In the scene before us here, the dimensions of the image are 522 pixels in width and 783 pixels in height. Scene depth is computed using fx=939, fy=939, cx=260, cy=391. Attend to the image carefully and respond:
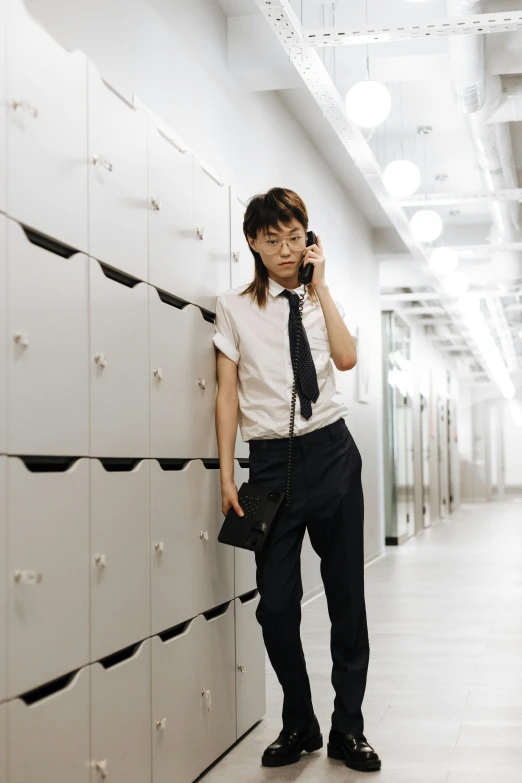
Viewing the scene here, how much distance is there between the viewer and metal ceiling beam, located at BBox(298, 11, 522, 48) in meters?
3.76

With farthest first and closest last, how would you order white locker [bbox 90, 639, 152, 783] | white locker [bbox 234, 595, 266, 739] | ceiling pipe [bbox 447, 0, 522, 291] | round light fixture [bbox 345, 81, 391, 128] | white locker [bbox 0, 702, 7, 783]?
1. ceiling pipe [bbox 447, 0, 522, 291]
2. round light fixture [bbox 345, 81, 391, 128]
3. white locker [bbox 234, 595, 266, 739]
4. white locker [bbox 90, 639, 152, 783]
5. white locker [bbox 0, 702, 7, 783]

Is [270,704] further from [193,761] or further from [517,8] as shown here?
[517,8]

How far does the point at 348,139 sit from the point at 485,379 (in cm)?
1917

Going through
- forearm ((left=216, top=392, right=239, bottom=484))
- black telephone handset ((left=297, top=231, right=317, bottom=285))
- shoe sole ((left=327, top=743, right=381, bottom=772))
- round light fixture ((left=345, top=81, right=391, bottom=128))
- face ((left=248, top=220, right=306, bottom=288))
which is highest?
round light fixture ((left=345, top=81, right=391, bottom=128))

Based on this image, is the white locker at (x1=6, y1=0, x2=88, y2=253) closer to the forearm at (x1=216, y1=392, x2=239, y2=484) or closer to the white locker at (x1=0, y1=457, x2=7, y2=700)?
the white locker at (x1=0, y1=457, x2=7, y2=700)

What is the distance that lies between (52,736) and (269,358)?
1301 millimetres

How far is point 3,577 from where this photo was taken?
1635 millimetres

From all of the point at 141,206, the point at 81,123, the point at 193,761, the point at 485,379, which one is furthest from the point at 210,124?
the point at 485,379

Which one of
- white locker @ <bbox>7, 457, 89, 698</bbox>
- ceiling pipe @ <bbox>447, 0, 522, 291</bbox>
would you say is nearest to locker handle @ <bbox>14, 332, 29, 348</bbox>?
white locker @ <bbox>7, 457, 89, 698</bbox>

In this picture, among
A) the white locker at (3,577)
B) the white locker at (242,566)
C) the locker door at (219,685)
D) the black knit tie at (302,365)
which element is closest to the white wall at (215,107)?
the black knit tie at (302,365)

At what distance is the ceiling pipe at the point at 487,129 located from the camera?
4414 mm

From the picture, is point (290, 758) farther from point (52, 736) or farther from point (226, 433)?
point (52, 736)

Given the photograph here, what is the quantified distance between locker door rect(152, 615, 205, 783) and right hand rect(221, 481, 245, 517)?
1.04 ft

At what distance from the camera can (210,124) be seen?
4.29 m
